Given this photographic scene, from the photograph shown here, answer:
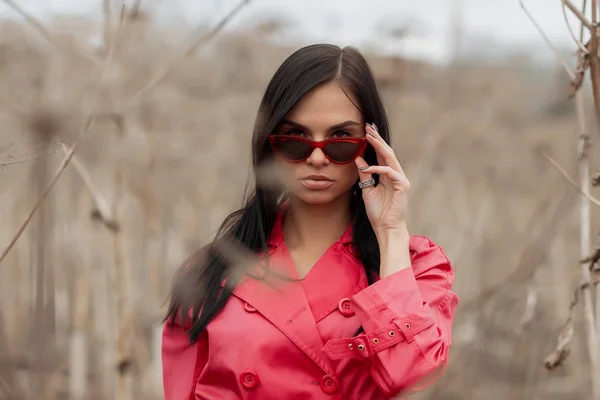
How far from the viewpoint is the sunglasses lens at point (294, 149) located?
1486 mm

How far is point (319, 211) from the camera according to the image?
1.66 metres

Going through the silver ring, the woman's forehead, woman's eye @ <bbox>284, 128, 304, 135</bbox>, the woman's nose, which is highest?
the woman's forehead

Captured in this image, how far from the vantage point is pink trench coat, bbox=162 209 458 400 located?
142cm

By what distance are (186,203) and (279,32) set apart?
2815mm

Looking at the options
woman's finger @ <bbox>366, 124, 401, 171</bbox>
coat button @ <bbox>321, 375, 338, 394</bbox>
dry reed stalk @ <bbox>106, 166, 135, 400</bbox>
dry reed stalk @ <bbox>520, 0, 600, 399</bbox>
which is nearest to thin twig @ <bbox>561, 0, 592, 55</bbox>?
dry reed stalk @ <bbox>520, 0, 600, 399</bbox>

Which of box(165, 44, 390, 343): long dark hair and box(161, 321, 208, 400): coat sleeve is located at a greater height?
box(165, 44, 390, 343): long dark hair

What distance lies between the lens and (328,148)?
1.48 m

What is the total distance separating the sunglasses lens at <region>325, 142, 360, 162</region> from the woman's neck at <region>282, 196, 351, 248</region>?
18cm

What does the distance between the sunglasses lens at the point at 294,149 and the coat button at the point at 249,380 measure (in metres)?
0.37

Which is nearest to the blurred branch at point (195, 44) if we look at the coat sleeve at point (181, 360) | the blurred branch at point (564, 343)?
the coat sleeve at point (181, 360)

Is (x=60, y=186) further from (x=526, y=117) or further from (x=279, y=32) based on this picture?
(x=526, y=117)

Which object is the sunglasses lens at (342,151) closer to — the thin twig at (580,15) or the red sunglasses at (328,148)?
the red sunglasses at (328,148)

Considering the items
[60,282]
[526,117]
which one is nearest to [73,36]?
[60,282]

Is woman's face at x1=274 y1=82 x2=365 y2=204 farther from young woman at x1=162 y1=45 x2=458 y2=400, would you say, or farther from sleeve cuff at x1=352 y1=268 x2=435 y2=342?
sleeve cuff at x1=352 y1=268 x2=435 y2=342
